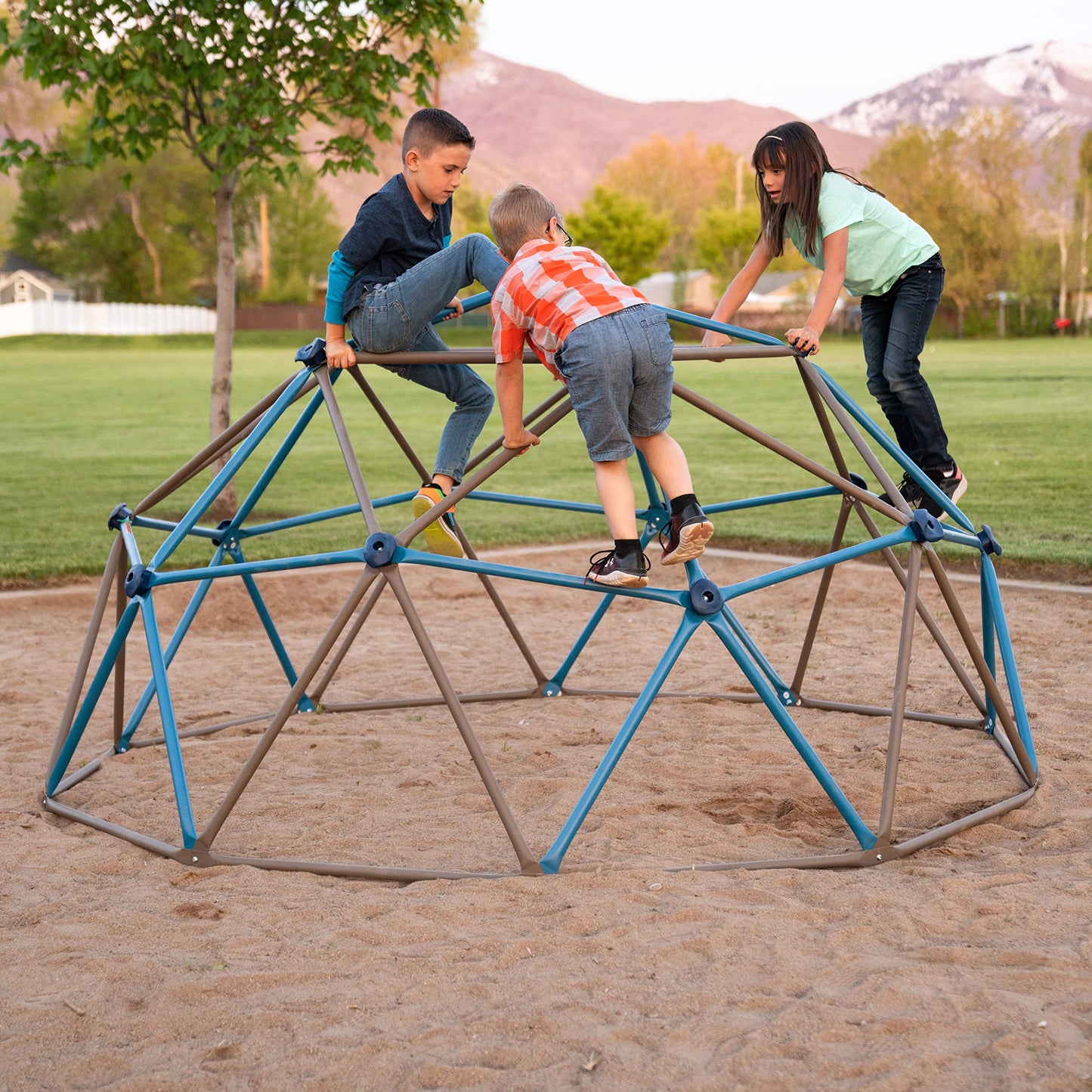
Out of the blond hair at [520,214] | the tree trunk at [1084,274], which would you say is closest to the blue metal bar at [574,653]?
the blond hair at [520,214]

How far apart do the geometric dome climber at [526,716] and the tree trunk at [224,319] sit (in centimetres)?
220

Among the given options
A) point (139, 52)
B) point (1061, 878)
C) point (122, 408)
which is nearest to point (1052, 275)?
point (122, 408)

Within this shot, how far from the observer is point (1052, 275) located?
174ft

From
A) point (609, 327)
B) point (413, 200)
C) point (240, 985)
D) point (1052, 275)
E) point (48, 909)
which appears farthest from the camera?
Result: point (1052, 275)

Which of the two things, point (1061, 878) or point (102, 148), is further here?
point (102, 148)

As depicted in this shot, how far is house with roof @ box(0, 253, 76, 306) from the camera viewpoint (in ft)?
221

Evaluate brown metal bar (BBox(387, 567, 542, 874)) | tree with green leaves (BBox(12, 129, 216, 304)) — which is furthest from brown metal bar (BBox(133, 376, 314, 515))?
tree with green leaves (BBox(12, 129, 216, 304))

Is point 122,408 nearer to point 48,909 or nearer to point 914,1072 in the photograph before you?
point 48,909

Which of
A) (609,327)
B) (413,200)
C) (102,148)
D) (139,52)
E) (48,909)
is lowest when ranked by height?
(48,909)

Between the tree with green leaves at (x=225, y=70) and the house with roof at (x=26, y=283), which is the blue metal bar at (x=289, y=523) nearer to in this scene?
the tree with green leaves at (x=225, y=70)

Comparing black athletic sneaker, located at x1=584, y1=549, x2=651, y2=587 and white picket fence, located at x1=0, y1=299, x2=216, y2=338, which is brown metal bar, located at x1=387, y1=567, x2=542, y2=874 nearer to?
black athletic sneaker, located at x1=584, y1=549, x2=651, y2=587

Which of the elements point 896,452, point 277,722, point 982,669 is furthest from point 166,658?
point 982,669

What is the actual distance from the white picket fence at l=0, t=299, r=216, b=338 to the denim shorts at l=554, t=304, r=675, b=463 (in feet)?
162

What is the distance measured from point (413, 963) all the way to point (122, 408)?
17.9m
